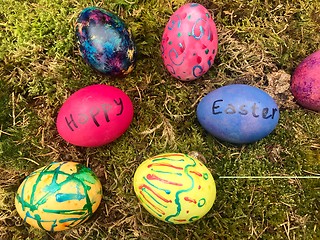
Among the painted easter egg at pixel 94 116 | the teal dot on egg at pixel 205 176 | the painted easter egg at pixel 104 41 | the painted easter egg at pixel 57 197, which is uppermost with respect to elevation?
the painted easter egg at pixel 104 41

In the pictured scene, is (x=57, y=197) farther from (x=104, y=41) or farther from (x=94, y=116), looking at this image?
(x=104, y=41)

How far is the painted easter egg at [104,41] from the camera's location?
2029 millimetres

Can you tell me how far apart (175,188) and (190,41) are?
0.73 meters

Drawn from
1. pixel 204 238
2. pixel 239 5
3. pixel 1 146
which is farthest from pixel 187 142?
pixel 1 146

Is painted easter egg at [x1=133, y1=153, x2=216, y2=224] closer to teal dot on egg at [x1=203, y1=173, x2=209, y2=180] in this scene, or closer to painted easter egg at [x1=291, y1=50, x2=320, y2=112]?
teal dot on egg at [x1=203, y1=173, x2=209, y2=180]

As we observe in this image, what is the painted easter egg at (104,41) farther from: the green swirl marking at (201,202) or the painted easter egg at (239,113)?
the green swirl marking at (201,202)

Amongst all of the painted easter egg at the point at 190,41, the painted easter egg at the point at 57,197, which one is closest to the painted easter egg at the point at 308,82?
the painted easter egg at the point at 190,41

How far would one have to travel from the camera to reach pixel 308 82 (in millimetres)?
2127

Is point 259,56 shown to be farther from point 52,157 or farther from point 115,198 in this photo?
point 52,157

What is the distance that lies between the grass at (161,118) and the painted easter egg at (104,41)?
7.1 inches

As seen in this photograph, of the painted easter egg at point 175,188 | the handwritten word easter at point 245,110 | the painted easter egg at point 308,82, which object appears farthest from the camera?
the painted easter egg at point 308,82

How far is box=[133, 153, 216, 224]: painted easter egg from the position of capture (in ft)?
6.14

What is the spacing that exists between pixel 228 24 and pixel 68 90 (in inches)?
39.7

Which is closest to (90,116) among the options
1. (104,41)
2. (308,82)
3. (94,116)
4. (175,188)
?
(94,116)
